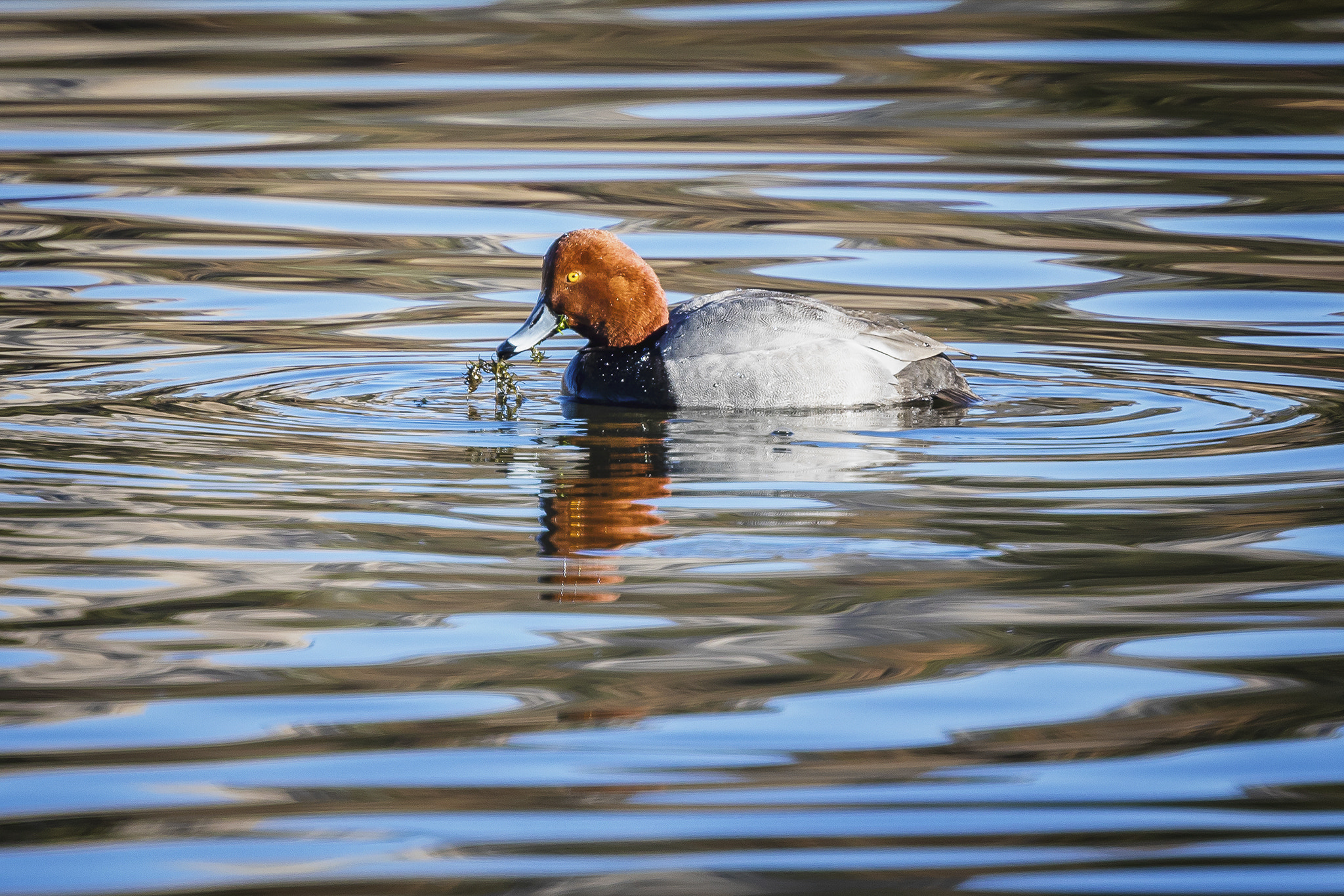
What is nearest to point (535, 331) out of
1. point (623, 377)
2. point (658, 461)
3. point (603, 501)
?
point (623, 377)

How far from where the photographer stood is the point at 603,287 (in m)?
8.07

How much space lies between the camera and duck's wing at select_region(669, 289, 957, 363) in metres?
7.53

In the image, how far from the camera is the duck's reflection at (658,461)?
539 centimetres

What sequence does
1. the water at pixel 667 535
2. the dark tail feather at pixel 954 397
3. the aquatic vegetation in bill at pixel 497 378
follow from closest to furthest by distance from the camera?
the water at pixel 667 535
the dark tail feather at pixel 954 397
the aquatic vegetation in bill at pixel 497 378

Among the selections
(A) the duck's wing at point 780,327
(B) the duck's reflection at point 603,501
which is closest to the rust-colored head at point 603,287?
(A) the duck's wing at point 780,327

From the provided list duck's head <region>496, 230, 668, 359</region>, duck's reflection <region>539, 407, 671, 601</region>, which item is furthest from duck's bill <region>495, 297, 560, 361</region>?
duck's reflection <region>539, 407, 671, 601</region>

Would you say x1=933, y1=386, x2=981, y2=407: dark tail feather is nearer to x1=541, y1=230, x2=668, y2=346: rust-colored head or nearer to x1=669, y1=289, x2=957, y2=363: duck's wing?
x1=669, y1=289, x2=957, y2=363: duck's wing

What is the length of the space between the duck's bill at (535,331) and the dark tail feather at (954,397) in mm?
1691

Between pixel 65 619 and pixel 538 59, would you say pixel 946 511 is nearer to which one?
pixel 65 619

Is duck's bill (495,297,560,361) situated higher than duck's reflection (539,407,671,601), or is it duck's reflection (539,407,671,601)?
duck's bill (495,297,560,361)

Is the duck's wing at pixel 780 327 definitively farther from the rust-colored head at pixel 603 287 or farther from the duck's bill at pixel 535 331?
the duck's bill at pixel 535 331

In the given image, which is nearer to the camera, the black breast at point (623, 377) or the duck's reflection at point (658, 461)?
the duck's reflection at point (658, 461)

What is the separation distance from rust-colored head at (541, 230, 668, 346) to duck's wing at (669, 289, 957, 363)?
1.08ft

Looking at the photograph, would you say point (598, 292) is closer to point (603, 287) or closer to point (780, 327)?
point (603, 287)
